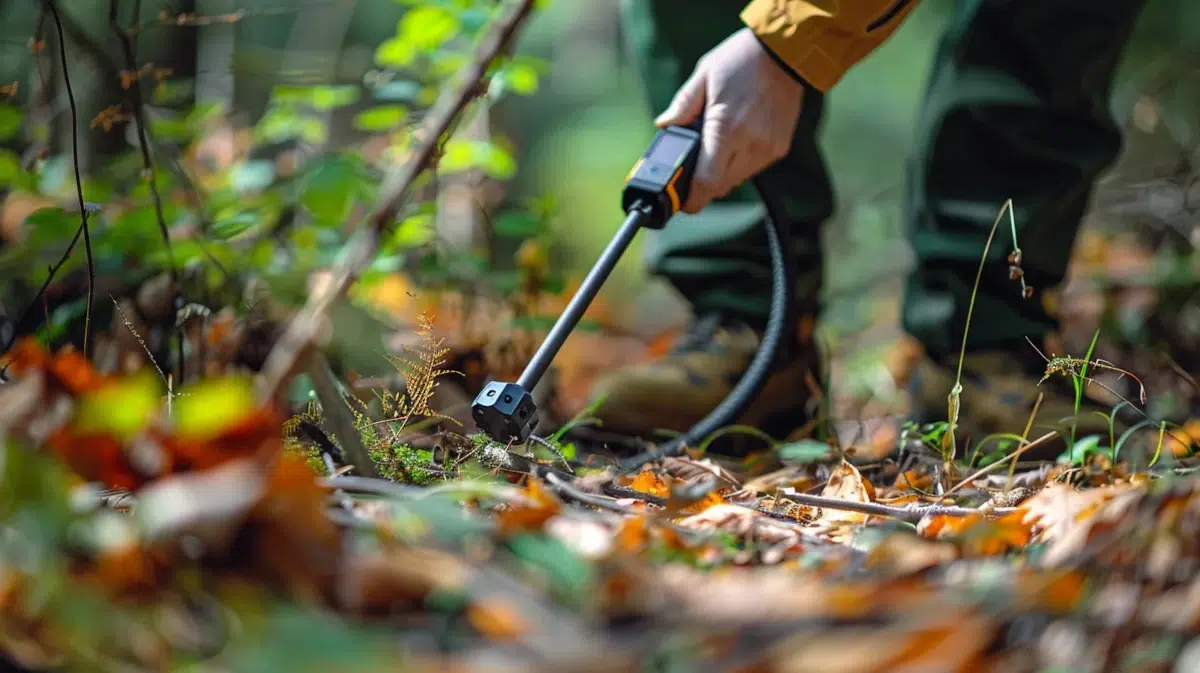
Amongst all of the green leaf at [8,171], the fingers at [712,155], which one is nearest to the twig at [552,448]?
the fingers at [712,155]

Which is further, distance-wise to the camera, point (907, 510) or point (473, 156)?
point (473, 156)

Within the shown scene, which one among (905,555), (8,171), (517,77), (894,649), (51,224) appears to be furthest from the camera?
(517,77)

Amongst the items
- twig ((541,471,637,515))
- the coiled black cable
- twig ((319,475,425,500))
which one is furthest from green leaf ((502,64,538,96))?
twig ((319,475,425,500))

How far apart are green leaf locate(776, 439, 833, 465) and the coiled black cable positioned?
0.10 m

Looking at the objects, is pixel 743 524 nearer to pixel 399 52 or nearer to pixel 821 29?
pixel 821 29

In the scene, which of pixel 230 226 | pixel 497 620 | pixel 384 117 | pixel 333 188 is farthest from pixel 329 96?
pixel 497 620

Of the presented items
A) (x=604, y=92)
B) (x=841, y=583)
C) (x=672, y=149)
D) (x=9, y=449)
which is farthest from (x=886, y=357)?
(x=9, y=449)

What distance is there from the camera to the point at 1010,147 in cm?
173

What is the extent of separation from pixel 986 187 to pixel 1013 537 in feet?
3.84

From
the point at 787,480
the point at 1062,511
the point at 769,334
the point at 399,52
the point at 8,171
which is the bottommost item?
the point at 787,480

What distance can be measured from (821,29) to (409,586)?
0.98m

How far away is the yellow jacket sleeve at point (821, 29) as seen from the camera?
4.12 feet

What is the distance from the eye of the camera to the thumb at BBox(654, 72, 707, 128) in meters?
1.31

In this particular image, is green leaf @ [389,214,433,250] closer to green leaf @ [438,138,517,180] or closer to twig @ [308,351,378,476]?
green leaf @ [438,138,517,180]
